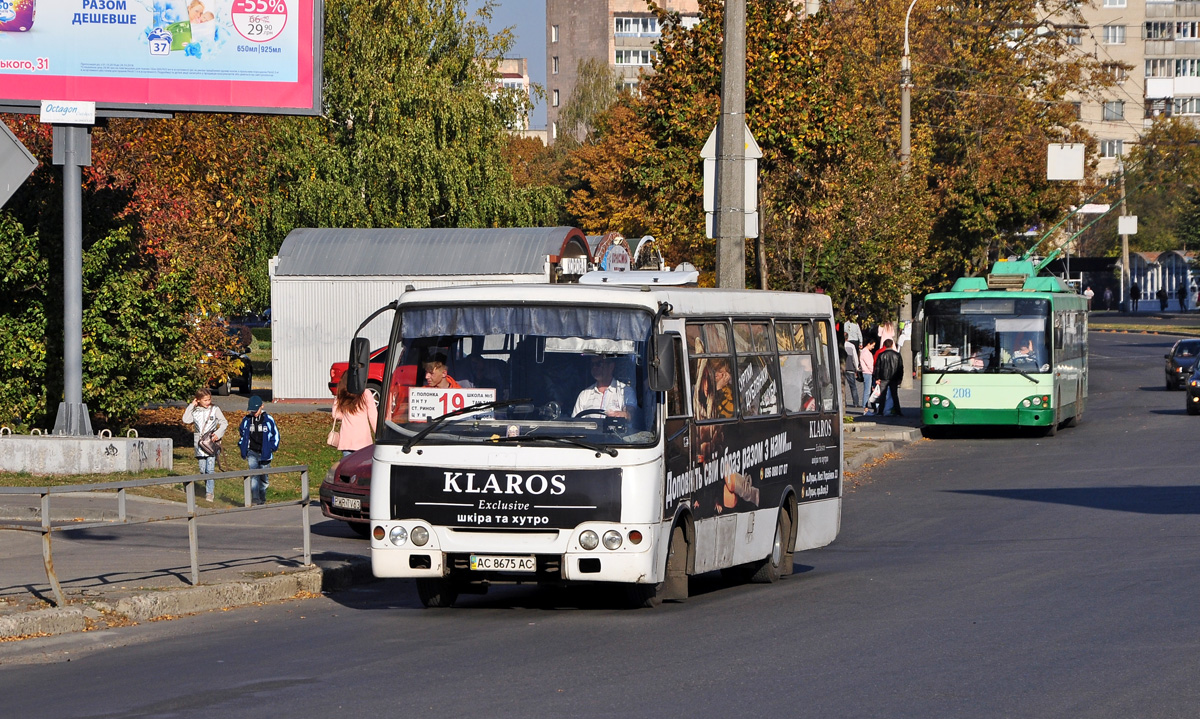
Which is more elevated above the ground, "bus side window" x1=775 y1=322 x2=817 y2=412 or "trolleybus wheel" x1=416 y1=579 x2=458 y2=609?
"bus side window" x1=775 y1=322 x2=817 y2=412

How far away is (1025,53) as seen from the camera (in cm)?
5803

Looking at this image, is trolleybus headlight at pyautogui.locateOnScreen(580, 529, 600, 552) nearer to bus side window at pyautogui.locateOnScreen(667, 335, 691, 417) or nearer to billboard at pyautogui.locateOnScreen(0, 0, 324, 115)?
bus side window at pyautogui.locateOnScreen(667, 335, 691, 417)

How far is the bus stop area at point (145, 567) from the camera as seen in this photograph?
11.0 m

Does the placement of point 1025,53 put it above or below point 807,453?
above

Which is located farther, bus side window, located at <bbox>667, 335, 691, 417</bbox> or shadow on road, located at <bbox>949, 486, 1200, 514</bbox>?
shadow on road, located at <bbox>949, 486, 1200, 514</bbox>

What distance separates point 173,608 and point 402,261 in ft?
83.3

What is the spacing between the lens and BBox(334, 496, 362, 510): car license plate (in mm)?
16172

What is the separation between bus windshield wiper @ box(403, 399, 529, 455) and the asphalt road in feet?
4.09

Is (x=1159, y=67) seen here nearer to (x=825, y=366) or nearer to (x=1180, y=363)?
(x=1180, y=363)

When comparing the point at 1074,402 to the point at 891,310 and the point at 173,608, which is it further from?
the point at 173,608

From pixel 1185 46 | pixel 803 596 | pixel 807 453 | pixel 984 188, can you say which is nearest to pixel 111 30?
pixel 807 453

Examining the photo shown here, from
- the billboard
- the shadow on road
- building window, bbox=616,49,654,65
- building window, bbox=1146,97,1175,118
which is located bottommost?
the shadow on road

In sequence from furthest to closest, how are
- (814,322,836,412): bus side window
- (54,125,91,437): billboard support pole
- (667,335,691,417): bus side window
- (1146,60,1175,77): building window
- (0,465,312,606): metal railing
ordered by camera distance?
1. (1146,60,1175,77): building window
2. (54,125,91,437): billboard support pole
3. (814,322,836,412): bus side window
4. (667,335,691,417): bus side window
5. (0,465,312,606): metal railing

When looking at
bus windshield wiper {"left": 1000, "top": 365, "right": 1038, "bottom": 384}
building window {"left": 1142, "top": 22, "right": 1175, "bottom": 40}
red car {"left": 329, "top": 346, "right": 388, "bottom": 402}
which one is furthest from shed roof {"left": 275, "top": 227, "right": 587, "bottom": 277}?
building window {"left": 1142, "top": 22, "right": 1175, "bottom": 40}
